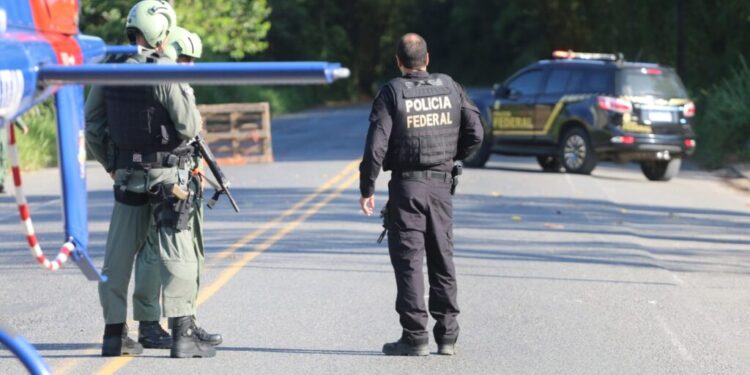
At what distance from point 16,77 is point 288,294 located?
6206 mm

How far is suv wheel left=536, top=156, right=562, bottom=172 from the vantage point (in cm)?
2389

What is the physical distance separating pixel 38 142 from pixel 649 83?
10.9 metres

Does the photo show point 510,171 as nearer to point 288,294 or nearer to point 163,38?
point 288,294

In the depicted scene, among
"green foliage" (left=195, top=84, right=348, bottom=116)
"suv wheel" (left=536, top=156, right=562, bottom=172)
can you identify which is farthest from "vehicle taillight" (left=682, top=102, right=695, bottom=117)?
"green foliage" (left=195, top=84, right=348, bottom=116)

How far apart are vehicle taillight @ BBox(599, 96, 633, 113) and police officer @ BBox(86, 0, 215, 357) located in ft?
48.4

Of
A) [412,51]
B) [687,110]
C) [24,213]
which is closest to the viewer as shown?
[24,213]

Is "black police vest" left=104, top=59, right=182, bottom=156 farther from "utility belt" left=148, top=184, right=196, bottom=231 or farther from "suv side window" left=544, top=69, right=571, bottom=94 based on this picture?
"suv side window" left=544, top=69, right=571, bottom=94

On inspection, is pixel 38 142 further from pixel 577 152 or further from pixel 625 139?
pixel 625 139

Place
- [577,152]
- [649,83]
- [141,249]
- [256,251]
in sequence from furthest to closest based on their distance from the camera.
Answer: [577,152], [649,83], [256,251], [141,249]

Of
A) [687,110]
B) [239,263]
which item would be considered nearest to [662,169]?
[687,110]

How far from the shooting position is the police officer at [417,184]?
8164mm

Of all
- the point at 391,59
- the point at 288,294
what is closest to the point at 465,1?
the point at 391,59

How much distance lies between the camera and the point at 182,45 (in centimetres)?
781

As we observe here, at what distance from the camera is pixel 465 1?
89.2m
